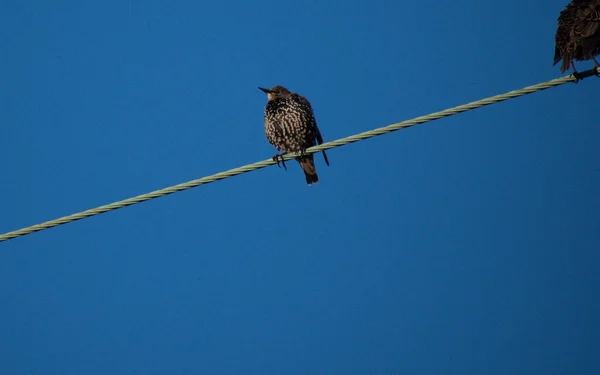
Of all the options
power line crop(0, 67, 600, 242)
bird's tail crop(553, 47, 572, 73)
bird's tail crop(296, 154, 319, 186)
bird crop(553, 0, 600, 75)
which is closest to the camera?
power line crop(0, 67, 600, 242)

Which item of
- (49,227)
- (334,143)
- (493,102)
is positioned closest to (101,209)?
(49,227)

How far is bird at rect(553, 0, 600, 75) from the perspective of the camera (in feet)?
26.3

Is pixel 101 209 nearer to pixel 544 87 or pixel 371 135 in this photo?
pixel 371 135

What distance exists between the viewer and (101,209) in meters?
5.71

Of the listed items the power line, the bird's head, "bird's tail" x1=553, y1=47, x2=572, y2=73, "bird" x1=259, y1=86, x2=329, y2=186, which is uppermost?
the bird's head

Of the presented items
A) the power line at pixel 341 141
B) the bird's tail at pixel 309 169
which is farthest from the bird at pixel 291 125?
the power line at pixel 341 141

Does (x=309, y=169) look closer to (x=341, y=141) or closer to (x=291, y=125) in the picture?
(x=291, y=125)

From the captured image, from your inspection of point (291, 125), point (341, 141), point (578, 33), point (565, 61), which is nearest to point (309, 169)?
point (291, 125)

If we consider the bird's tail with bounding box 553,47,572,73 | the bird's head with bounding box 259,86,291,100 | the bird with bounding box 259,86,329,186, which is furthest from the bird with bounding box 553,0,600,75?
the bird's head with bounding box 259,86,291,100

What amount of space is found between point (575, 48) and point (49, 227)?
5.57 meters

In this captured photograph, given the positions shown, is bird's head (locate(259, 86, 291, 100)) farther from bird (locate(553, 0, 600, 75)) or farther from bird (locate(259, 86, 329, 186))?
bird (locate(553, 0, 600, 75))

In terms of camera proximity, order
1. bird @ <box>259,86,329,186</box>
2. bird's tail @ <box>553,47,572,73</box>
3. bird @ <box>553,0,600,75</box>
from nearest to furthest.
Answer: bird @ <box>553,0,600,75</box>, bird's tail @ <box>553,47,572,73</box>, bird @ <box>259,86,329,186</box>

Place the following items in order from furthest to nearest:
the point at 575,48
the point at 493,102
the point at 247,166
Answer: the point at 575,48
the point at 247,166
the point at 493,102

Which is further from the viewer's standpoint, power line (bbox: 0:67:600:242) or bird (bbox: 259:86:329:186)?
bird (bbox: 259:86:329:186)
